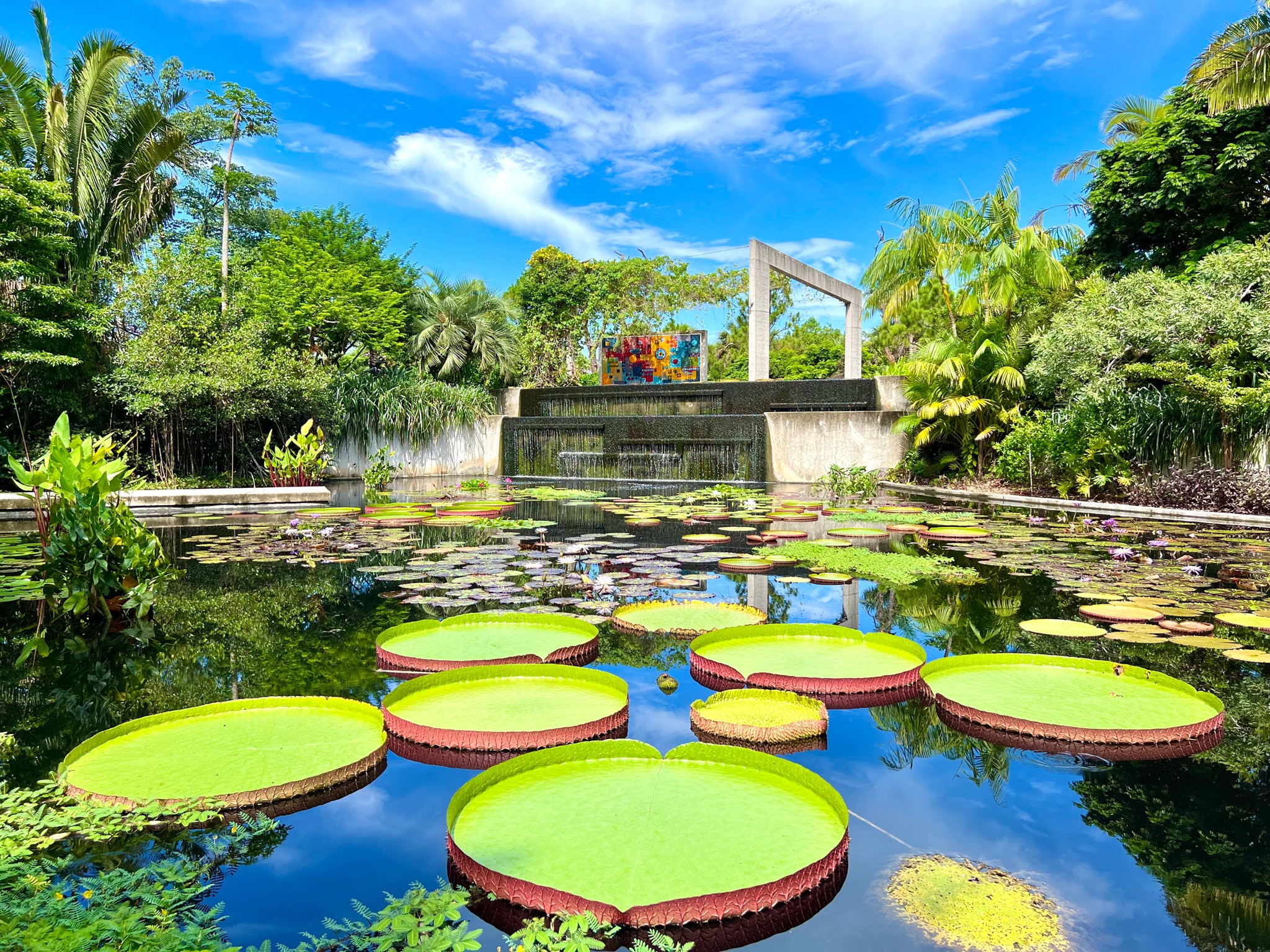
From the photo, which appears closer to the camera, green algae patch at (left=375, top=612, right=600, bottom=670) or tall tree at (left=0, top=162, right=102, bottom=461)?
green algae patch at (left=375, top=612, right=600, bottom=670)

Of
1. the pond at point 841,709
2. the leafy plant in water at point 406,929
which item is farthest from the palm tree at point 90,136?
the leafy plant in water at point 406,929

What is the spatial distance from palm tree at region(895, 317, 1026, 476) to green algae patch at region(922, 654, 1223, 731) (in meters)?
9.93

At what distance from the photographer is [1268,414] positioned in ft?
27.5

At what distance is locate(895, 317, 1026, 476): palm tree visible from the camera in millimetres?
11867

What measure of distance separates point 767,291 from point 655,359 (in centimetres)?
473

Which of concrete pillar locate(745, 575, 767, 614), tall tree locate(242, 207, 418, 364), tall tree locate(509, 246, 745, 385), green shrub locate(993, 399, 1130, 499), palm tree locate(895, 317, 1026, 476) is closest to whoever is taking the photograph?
concrete pillar locate(745, 575, 767, 614)

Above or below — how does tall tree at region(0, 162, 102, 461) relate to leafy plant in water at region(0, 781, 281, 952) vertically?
above

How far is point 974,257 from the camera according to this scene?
47.1ft

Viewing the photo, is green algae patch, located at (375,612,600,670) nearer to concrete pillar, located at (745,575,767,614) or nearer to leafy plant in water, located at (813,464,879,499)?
concrete pillar, located at (745,575,767,614)

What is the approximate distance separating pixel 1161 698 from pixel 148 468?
13894 mm

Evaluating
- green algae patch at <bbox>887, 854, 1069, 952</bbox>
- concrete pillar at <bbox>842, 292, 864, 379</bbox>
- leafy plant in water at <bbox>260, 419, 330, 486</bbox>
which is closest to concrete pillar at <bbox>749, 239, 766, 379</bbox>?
concrete pillar at <bbox>842, 292, 864, 379</bbox>

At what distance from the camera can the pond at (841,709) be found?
142 cm

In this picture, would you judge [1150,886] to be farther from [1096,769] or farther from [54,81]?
[54,81]

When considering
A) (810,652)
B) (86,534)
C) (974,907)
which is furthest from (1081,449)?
(86,534)
